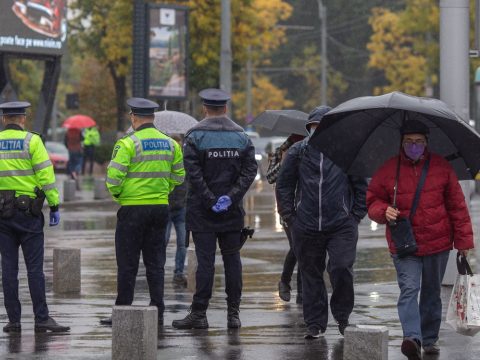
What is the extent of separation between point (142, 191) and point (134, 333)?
1940 mm

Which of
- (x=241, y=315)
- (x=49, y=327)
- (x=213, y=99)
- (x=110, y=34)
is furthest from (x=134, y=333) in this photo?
(x=110, y=34)

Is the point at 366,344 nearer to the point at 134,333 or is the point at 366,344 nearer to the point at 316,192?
the point at 134,333

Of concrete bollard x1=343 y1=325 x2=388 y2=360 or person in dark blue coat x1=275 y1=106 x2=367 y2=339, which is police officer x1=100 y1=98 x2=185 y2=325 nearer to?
person in dark blue coat x1=275 y1=106 x2=367 y2=339

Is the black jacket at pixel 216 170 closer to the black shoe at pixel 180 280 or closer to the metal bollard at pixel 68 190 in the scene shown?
the black shoe at pixel 180 280

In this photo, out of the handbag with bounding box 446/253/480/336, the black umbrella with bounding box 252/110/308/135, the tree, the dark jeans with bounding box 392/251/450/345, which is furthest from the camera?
the tree

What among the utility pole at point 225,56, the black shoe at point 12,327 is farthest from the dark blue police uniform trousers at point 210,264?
the utility pole at point 225,56

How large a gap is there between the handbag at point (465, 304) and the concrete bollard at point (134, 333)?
203 cm

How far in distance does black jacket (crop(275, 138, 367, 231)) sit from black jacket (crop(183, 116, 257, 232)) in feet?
1.72

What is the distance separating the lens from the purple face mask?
9992mm

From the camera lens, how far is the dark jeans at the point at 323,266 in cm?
1116

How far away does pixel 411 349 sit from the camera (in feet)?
32.5

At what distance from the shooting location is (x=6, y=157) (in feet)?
37.9

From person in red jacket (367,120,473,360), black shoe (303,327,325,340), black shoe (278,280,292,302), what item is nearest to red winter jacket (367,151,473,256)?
person in red jacket (367,120,473,360)

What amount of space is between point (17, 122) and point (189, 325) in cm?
212
